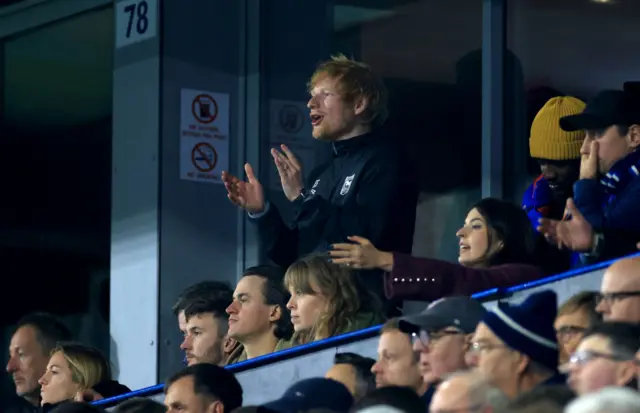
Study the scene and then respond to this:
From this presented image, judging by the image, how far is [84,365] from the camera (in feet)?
32.2

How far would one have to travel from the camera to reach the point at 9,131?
14047 millimetres

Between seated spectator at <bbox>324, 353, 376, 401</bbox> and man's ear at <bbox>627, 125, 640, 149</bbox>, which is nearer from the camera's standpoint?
seated spectator at <bbox>324, 353, 376, 401</bbox>

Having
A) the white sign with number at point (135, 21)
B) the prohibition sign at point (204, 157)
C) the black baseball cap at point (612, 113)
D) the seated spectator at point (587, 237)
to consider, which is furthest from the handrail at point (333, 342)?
the white sign with number at point (135, 21)

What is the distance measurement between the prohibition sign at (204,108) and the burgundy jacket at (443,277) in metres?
4.21

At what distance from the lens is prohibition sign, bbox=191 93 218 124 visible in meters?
12.1

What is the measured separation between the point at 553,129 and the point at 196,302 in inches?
86.2

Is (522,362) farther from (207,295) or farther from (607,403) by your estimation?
(207,295)

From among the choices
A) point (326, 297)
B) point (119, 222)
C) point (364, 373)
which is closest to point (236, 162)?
point (119, 222)

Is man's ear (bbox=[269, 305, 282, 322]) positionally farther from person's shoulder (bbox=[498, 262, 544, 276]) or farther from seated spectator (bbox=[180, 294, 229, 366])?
person's shoulder (bbox=[498, 262, 544, 276])

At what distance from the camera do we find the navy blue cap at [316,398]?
681 centimetres

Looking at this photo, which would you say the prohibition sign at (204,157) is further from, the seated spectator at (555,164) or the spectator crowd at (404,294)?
the seated spectator at (555,164)

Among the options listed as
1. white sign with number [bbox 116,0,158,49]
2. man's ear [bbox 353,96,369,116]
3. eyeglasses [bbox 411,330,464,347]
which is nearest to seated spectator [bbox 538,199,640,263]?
eyeglasses [bbox 411,330,464,347]

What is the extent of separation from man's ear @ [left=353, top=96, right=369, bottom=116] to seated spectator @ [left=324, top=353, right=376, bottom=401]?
76.7 inches

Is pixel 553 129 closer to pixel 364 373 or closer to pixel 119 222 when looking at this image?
pixel 364 373
